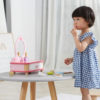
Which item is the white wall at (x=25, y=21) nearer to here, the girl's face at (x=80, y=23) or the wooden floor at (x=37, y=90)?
the wooden floor at (x=37, y=90)

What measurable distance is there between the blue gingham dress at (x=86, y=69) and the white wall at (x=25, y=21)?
2.98 metres

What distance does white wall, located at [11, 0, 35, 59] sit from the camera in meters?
4.77

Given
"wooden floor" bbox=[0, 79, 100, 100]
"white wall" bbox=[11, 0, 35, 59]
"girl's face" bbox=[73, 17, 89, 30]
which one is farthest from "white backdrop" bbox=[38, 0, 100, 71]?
"girl's face" bbox=[73, 17, 89, 30]

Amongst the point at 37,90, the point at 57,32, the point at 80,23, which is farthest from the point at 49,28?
the point at 80,23

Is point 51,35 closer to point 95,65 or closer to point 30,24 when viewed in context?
point 30,24

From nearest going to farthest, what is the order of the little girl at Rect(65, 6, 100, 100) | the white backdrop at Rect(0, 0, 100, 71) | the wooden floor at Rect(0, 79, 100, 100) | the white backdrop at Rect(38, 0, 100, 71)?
1. the little girl at Rect(65, 6, 100, 100)
2. the wooden floor at Rect(0, 79, 100, 100)
3. the white backdrop at Rect(0, 0, 100, 71)
4. the white backdrop at Rect(38, 0, 100, 71)

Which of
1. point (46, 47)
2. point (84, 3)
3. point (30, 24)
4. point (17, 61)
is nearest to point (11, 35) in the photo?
point (30, 24)

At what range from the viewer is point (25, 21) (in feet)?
16.4

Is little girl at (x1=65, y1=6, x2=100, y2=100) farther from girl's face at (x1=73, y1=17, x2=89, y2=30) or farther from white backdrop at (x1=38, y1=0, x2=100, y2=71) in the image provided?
white backdrop at (x1=38, y1=0, x2=100, y2=71)

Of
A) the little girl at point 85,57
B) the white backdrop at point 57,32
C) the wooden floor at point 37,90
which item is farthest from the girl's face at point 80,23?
the white backdrop at point 57,32

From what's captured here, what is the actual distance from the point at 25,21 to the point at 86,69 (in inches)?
129

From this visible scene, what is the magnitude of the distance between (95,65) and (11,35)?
9.02 ft

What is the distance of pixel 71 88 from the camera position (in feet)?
12.5

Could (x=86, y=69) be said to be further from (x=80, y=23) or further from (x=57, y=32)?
(x=57, y=32)
